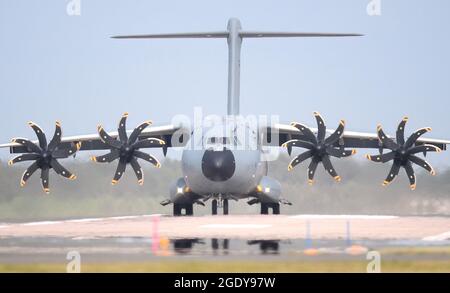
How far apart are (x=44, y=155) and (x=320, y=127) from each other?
372 inches

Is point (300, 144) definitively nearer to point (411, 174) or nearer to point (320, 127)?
point (320, 127)

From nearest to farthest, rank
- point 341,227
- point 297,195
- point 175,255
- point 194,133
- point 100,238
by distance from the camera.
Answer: point 175,255
point 100,238
point 341,227
point 194,133
point 297,195

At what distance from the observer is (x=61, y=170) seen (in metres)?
31.0

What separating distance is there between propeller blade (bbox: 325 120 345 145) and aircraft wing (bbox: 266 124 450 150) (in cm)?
64

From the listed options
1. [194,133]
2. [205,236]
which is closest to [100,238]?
[205,236]

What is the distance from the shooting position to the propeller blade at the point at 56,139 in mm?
31281

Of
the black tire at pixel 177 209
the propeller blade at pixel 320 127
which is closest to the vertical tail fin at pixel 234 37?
the black tire at pixel 177 209

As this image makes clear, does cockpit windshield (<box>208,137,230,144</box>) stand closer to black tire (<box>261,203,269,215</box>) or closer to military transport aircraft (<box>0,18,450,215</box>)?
military transport aircraft (<box>0,18,450,215</box>)

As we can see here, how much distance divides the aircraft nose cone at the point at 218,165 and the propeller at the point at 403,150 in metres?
5.88

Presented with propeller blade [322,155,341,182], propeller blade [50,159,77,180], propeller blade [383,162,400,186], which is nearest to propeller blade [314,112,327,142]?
propeller blade [322,155,341,182]

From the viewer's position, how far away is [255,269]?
508 inches

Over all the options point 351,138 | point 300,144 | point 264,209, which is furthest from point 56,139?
point 351,138
